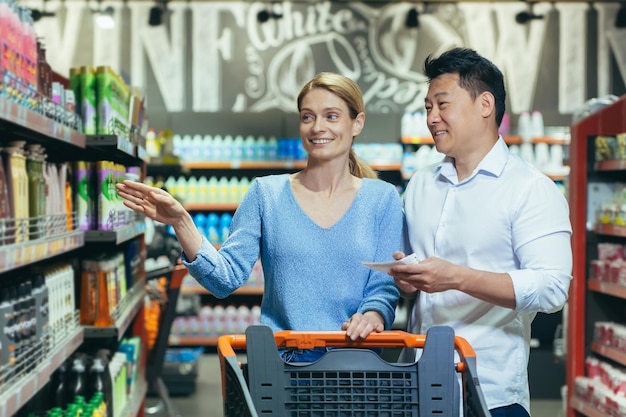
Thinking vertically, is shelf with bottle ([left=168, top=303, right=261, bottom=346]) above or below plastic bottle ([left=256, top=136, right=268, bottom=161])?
below

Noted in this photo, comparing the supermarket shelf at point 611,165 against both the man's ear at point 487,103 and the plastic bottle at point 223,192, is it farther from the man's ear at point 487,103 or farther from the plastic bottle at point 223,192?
the plastic bottle at point 223,192

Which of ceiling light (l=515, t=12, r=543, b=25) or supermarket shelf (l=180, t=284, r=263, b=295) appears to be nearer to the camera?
supermarket shelf (l=180, t=284, r=263, b=295)

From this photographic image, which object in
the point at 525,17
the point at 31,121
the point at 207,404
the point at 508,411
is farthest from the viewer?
the point at 525,17

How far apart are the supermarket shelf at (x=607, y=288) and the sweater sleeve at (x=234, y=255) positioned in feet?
8.95

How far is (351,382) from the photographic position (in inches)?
79.4

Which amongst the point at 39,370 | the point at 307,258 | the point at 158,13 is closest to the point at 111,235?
the point at 39,370

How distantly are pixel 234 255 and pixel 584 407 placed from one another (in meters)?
3.20

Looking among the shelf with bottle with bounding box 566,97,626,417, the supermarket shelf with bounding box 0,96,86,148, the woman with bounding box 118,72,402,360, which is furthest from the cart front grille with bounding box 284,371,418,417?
the shelf with bottle with bounding box 566,97,626,417

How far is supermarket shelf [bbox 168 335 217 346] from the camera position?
821 centimetres

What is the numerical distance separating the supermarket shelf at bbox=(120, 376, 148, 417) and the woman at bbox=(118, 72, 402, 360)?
2023mm

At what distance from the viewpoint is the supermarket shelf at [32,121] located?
7.34 feet

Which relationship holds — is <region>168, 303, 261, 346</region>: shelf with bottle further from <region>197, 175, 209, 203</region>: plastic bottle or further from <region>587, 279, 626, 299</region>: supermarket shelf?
<region>587, 279, 626, 299</region>: supermarket shelf

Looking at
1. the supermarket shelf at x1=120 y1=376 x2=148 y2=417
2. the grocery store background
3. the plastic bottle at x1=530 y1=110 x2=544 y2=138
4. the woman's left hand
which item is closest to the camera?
the woman's left hand

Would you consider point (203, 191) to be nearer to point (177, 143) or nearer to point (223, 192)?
point (223, 192)
